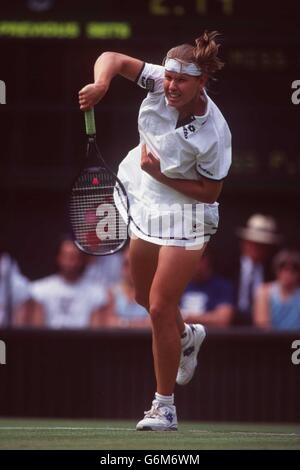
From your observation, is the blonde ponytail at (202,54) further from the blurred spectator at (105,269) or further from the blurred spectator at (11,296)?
the blurred spectator at (11,296)

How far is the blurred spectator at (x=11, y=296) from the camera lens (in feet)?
41.5

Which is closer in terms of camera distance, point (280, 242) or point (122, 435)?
point (122, 435)

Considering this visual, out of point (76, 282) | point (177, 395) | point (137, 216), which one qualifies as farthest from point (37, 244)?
point (137, 216)

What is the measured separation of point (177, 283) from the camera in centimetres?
743

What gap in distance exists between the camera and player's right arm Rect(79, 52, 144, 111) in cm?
709

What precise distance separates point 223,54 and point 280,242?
1810mm

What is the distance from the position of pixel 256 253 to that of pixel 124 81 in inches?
71.5

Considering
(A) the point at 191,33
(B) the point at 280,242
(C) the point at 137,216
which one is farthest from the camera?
(B) the point at 280,242

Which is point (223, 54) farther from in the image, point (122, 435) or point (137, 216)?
point (122, 435)

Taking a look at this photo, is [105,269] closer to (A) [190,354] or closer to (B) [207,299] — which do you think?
(B) [207,299]

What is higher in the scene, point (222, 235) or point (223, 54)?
point (223, 54)

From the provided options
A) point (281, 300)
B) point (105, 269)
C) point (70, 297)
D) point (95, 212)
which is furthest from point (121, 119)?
point (95, 212)

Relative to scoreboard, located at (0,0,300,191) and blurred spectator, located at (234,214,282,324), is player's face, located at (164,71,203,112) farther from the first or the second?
blurred spectator, located at (234,214,282,324)

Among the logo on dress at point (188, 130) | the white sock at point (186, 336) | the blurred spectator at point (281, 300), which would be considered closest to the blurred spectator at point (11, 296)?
the blurred spectator at point (281, 300)
